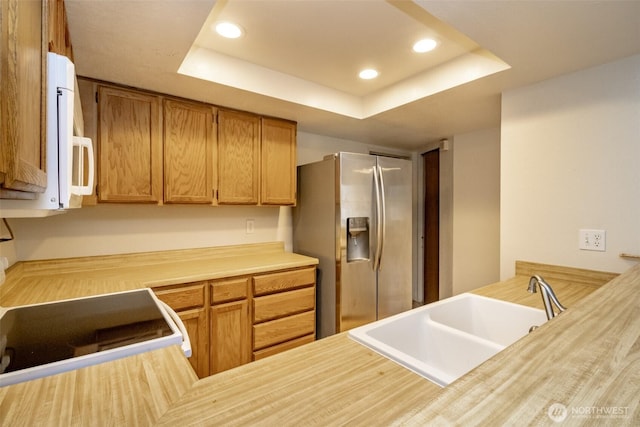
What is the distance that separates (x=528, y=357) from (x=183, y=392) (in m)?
0.74

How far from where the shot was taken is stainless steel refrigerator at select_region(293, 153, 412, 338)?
243cm

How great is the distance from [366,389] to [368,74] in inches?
82.2

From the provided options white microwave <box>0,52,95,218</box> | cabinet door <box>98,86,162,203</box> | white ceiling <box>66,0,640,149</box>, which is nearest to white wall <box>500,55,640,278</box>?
white ceiling <box>66,0,640,149</box>

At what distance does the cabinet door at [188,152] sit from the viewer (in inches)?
81.6

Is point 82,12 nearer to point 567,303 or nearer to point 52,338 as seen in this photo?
point 52,338

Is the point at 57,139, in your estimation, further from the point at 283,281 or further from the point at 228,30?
the point at 283,281

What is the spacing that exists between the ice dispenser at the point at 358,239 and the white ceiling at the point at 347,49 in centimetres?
93

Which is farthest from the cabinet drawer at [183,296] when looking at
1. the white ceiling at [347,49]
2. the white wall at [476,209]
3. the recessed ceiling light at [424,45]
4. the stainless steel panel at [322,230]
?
the white wall at [476,209]

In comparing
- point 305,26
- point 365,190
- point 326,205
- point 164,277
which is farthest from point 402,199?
point 164,277

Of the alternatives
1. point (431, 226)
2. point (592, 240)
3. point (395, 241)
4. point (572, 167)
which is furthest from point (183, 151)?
point (431, 226)

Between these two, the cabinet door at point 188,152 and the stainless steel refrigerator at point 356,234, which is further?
the stainless steel refrigerator at point 356,234

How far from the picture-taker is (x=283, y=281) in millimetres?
2270

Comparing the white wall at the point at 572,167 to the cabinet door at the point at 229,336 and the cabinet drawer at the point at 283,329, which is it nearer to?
the cabinet drawer at the point at 283,329

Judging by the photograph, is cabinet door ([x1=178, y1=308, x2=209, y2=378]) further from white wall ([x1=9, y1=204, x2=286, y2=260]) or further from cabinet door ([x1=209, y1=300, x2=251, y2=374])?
white wall ([x1=9, y1=204, x2=286, y2=260])
